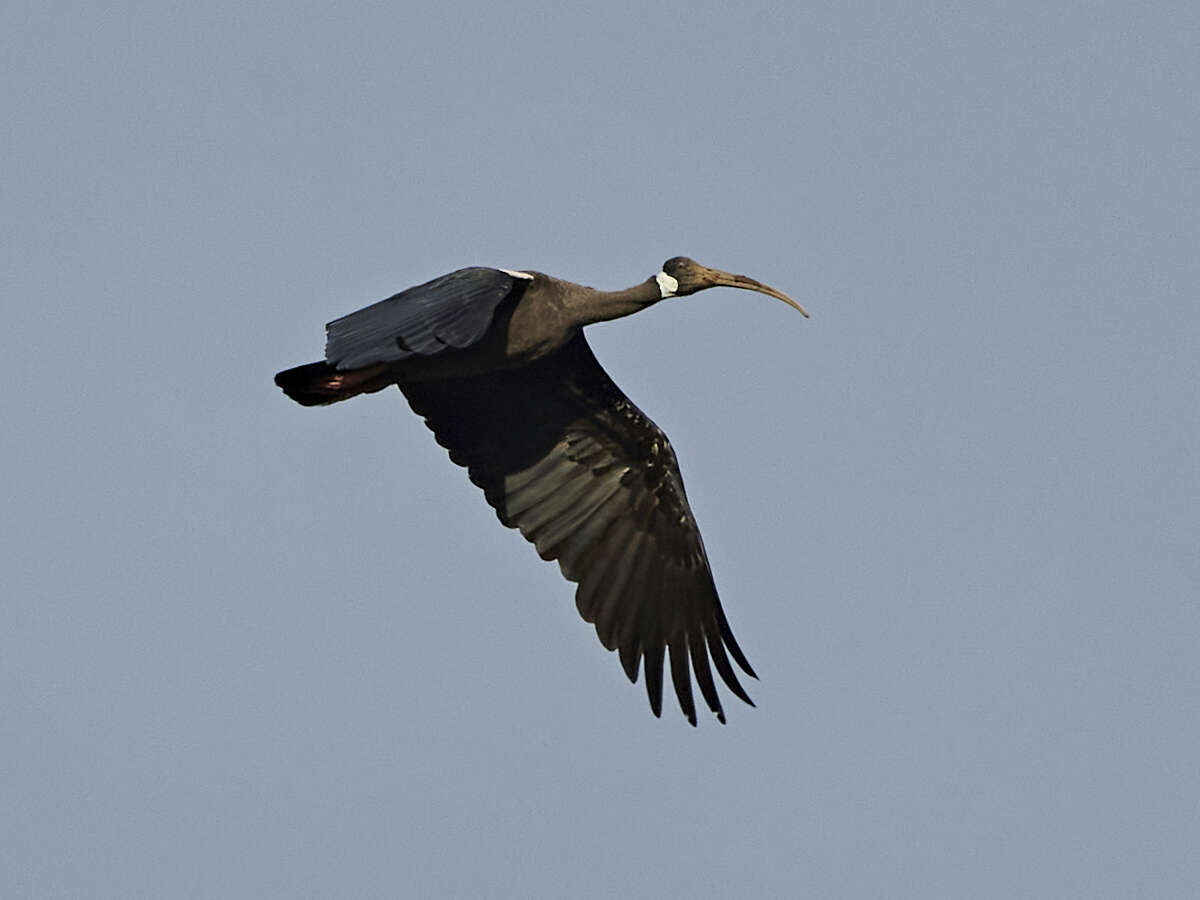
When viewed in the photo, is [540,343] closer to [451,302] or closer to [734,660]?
[451,302]

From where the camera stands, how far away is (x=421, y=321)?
16297 mm

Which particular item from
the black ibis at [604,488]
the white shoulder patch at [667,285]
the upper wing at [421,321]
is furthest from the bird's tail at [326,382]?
the white shoulder patch at [667,285]

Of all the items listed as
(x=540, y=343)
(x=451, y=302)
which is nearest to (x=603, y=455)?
(x=540, y=343)

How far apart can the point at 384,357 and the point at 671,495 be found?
4780 millimetres

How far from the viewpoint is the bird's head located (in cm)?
1889

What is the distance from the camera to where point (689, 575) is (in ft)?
65.8

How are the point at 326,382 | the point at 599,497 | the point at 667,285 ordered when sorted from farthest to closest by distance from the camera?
the point at 599,497 → the point at 667,285 → the point at 326,382

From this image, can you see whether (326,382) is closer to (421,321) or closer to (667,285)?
(421,321)

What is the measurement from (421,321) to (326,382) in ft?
6.59

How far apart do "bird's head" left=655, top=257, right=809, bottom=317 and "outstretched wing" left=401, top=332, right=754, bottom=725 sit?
98cm

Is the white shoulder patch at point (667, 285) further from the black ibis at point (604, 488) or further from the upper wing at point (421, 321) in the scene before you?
the upper wing at point (421, 321)

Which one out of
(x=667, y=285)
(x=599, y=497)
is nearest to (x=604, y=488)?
(x=599, y=497)

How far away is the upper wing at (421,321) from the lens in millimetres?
16016

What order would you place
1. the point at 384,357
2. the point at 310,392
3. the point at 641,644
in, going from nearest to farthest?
the point at 384,357 < the point at 310,392 < the point at 641,644
